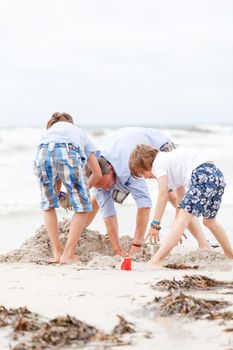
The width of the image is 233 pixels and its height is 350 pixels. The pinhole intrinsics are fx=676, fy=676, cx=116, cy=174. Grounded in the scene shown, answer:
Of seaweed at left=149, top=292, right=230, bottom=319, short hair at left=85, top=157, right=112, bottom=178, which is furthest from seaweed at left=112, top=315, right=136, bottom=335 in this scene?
short hair at left=85, top=157, right=112, bottom=178

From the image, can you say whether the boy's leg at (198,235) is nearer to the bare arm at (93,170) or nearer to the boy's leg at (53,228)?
the bare arm at (93,170)

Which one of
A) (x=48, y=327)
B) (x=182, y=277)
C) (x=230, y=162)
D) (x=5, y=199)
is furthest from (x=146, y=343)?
(x=230, y=162)

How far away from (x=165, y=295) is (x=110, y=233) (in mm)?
2478

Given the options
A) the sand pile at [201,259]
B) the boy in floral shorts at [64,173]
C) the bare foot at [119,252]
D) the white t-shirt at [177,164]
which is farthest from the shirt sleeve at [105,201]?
the white t-shirt at [177,164]

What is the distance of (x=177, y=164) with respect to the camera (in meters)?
5.87

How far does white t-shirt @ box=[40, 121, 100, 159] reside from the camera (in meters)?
5.88

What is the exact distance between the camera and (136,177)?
19.9 feet

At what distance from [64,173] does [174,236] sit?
1084mm

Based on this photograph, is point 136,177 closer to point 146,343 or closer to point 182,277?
point 182,277

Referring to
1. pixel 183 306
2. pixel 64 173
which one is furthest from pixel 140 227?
Answer: pixel 183 306

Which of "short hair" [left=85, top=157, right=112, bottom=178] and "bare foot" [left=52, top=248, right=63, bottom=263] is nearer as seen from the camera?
"bare foot" [left=52, top=248, right=63, bottom=263]

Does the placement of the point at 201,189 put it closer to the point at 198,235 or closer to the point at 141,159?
the point at 141,159

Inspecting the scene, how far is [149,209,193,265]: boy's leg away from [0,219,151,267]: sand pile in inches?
15.6

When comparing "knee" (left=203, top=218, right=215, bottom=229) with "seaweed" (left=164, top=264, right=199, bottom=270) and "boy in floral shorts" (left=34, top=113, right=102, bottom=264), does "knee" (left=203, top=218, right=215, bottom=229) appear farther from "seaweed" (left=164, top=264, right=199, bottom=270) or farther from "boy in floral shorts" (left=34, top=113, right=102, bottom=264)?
"boy in floral shorts" (left=34, top=113, right=102, bottom=264)
